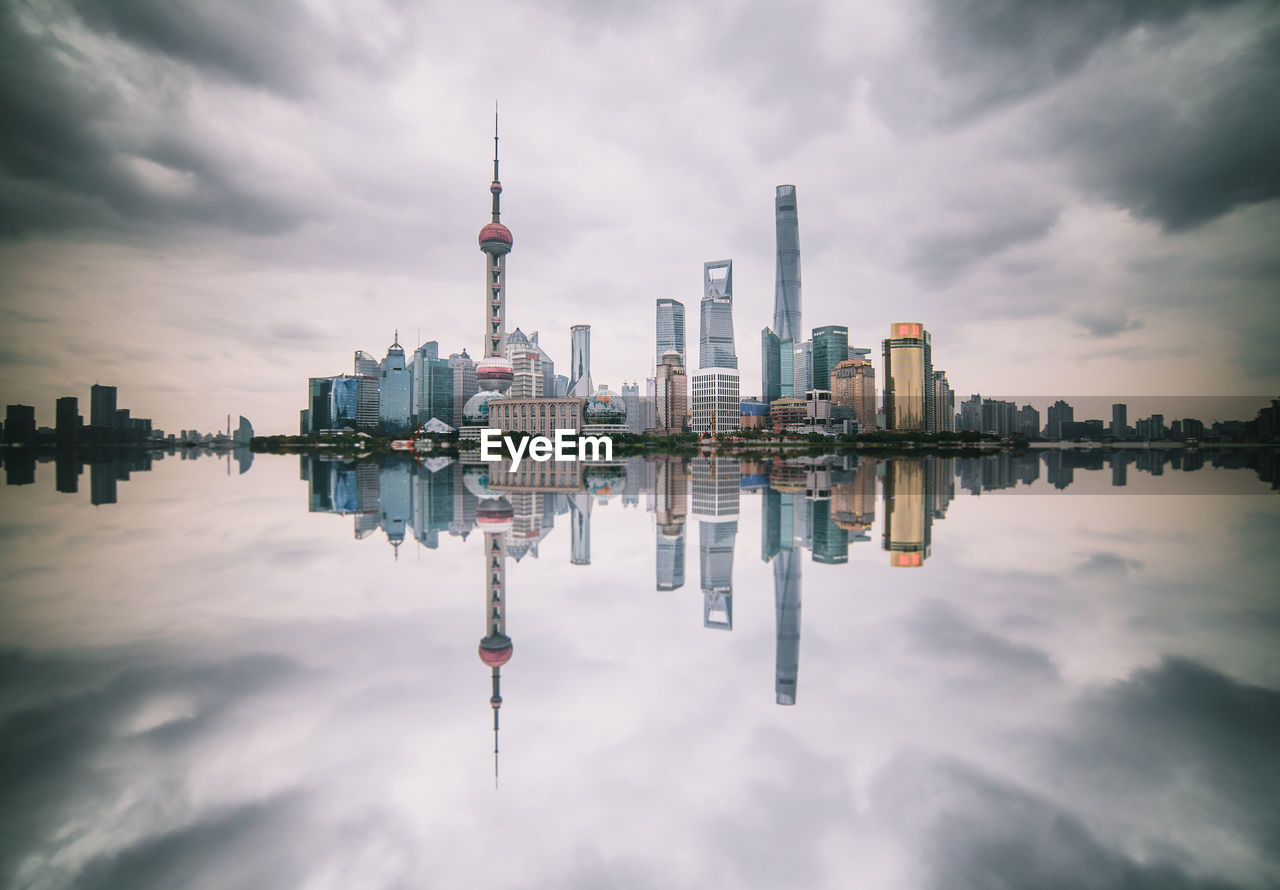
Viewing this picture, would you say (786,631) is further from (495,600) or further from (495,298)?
(495,298)

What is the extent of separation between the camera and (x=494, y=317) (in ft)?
544

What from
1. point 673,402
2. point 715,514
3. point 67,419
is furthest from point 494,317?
point 715,514

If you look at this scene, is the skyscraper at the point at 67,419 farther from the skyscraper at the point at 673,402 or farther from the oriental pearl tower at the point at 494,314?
the skyscraper at the point at 673,402

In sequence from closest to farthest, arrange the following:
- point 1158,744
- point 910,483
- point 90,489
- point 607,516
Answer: point 1158,744 → point 607,516 → point 90,489 → point 910,483

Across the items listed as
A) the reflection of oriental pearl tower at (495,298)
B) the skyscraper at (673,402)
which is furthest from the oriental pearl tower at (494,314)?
the skyscraper at (673,402)

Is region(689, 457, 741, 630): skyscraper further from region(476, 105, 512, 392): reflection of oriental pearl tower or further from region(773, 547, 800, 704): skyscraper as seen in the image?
region(476, 105, 512, 392): reflection of oriental pearl tower

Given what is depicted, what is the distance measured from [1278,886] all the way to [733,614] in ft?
20.5

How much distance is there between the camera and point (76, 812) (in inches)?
184

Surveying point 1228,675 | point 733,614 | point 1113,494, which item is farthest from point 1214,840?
point 1113,494

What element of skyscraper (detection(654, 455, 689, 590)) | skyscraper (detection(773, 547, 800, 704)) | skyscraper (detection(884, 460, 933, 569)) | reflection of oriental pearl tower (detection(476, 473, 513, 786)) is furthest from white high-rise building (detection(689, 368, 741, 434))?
skyscraper (detection(773, 547, 800, 704))

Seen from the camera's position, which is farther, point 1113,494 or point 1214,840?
point 1113,494

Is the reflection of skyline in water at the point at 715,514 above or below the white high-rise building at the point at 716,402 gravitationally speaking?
below

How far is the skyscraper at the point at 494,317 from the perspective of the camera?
532ft

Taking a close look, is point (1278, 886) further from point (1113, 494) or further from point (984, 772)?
point (1113, 494)
